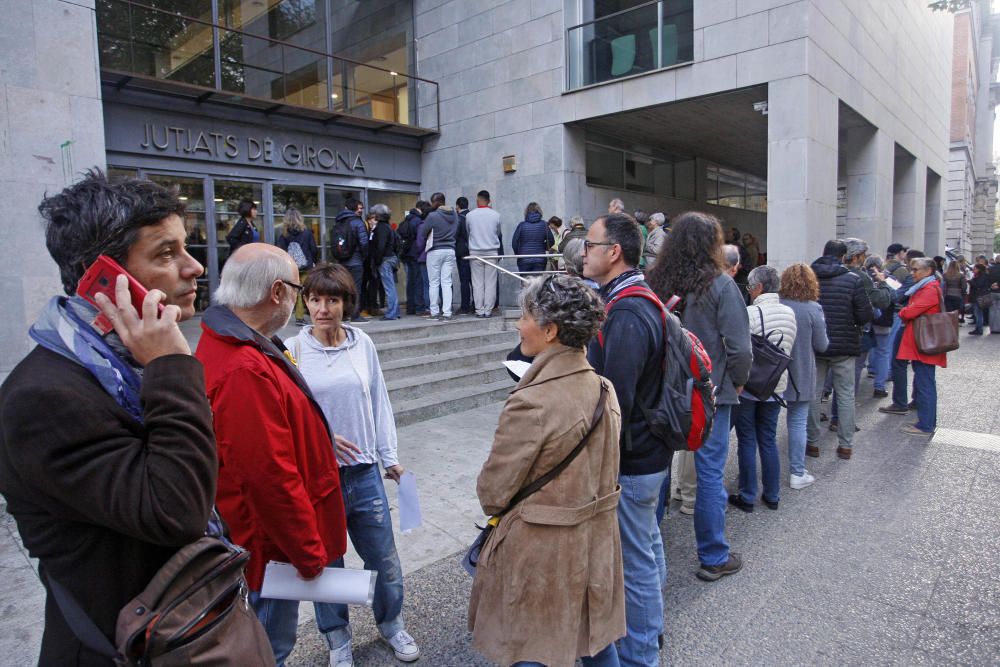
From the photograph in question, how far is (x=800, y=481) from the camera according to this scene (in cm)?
515

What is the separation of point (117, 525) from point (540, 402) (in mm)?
1225

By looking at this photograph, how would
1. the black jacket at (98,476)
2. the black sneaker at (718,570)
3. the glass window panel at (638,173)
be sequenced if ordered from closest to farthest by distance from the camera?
1. the black jacket at (98,476)
2. the black sneaker at (718,570)
3. the glass window panel at (638,173)

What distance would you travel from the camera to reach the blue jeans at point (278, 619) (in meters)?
2.29

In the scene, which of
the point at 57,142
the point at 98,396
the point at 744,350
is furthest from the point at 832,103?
the point at 98,396

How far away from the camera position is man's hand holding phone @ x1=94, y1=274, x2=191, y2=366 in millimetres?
1306

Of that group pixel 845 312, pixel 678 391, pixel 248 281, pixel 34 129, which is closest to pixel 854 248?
pixel 845 312

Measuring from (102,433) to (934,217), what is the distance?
2666 cm

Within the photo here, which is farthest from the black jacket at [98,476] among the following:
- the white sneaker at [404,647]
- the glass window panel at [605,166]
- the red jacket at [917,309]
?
the glass window panel at [605,166]

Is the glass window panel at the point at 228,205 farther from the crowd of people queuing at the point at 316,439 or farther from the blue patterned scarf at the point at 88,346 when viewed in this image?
the blue patterned scarf at the point at 88,346

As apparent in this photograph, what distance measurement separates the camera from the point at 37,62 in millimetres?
7113

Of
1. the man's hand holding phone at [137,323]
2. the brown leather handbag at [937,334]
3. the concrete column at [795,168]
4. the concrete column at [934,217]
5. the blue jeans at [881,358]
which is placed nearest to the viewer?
the man's hand holding phone at [137,323]

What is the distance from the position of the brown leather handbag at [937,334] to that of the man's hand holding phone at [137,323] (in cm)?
736

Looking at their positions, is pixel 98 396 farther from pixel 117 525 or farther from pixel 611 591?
pixel 611 591

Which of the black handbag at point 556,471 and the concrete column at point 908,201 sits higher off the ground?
the concrete column at point 908,201
